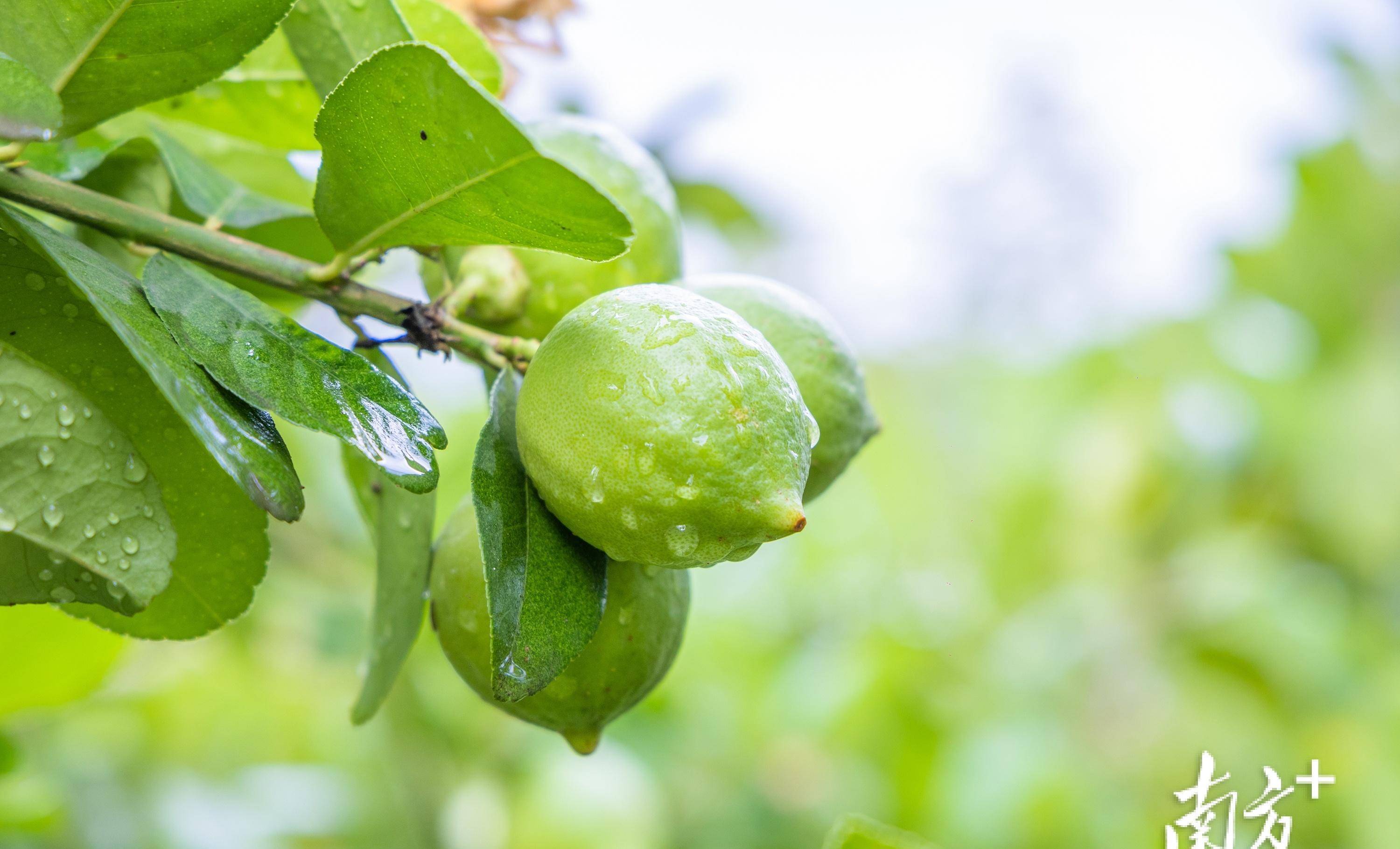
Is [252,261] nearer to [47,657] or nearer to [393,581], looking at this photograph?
[393,581]

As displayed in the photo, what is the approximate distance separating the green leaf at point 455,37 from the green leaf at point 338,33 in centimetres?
6

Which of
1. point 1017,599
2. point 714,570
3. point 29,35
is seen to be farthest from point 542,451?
point 1017,599

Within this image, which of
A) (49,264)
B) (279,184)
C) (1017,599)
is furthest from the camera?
(1017,599)

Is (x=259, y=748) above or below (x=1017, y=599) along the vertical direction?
below

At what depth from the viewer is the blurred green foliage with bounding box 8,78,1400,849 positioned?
4.89ft

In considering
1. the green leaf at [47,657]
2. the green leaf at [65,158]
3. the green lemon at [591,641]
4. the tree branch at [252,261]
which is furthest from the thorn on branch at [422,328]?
the green leaf at [47,657]

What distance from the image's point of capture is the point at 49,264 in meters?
0.47

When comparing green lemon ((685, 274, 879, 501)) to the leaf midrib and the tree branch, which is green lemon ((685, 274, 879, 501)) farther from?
the leaf midrib

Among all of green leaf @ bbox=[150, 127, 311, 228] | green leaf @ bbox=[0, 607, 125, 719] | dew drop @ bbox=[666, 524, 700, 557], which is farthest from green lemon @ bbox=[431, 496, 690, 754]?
green leaf @ bbox=[0, 607, 125, 719]

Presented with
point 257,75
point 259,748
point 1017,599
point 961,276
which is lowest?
point 259,748

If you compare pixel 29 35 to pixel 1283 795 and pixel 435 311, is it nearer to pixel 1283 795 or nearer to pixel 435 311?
pixel 435 311

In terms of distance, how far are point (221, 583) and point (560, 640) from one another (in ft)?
0.64

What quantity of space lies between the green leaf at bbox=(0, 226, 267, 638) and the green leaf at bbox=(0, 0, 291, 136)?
98 millimetres

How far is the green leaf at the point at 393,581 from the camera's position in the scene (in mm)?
649
